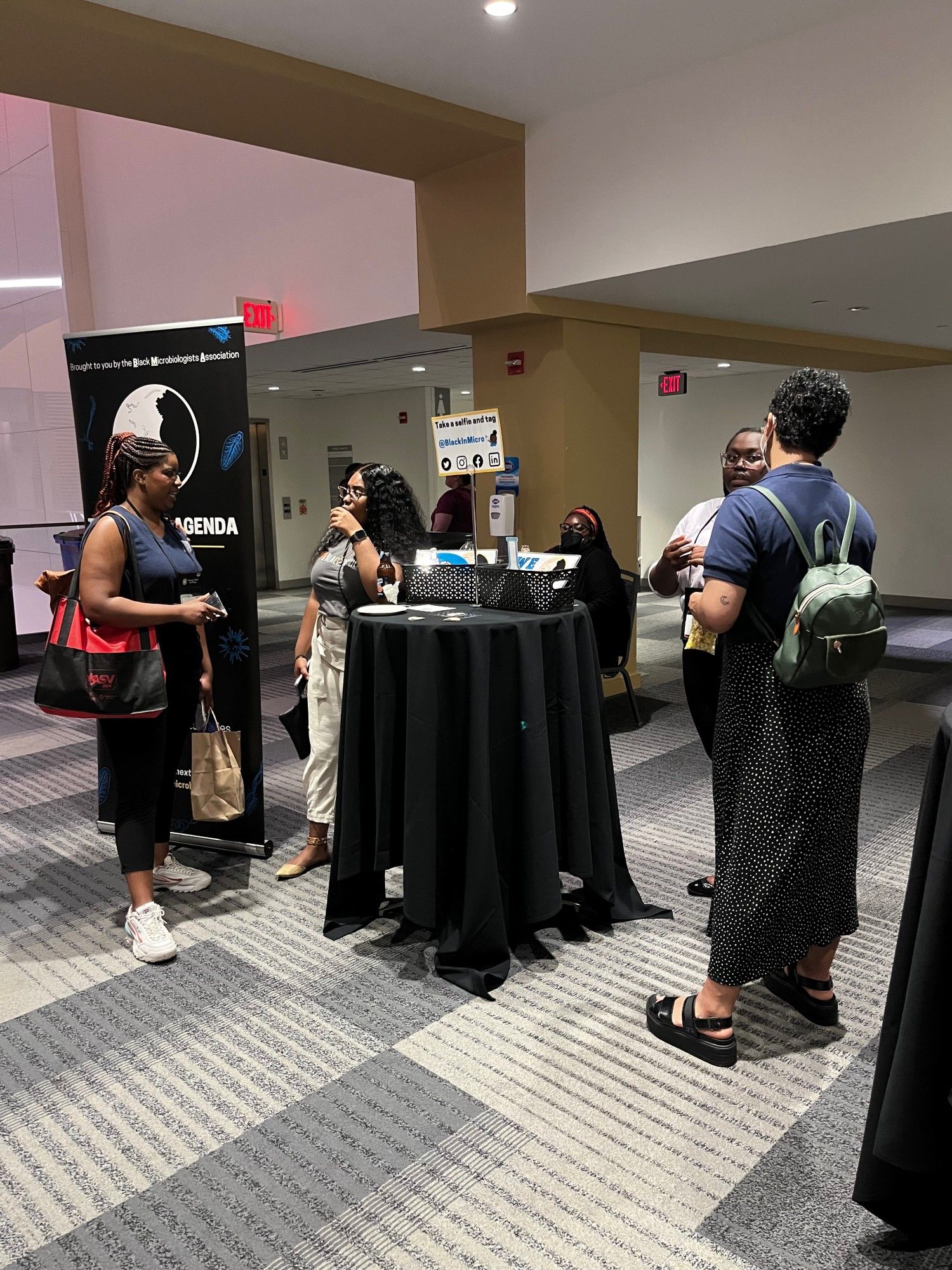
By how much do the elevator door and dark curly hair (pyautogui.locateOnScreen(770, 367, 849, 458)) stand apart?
1096cm

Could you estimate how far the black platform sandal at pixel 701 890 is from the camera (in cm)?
324

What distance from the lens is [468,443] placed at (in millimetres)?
3352

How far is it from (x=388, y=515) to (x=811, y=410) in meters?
1.63

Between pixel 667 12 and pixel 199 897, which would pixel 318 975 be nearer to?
pixel 199 897

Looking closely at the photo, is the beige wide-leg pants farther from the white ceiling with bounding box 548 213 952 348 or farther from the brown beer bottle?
the white ceiling with bounding box 548 213 952 348

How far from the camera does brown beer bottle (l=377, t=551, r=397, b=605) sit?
321cm

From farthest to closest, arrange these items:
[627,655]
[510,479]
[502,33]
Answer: [510,479]
[627,655]
[502,33]

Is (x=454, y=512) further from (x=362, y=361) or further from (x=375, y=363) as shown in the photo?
(x=375, y=363)

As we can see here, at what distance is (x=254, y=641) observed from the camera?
358cm

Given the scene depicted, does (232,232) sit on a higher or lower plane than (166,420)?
higher

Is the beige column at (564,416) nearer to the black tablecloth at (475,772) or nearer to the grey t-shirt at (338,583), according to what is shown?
the grey t-shirt at (338,583)

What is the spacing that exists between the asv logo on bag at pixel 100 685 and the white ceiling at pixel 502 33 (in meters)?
2.66

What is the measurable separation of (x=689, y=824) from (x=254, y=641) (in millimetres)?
1981

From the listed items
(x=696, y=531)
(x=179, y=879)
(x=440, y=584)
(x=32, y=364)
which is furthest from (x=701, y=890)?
(x=32, y=364)
